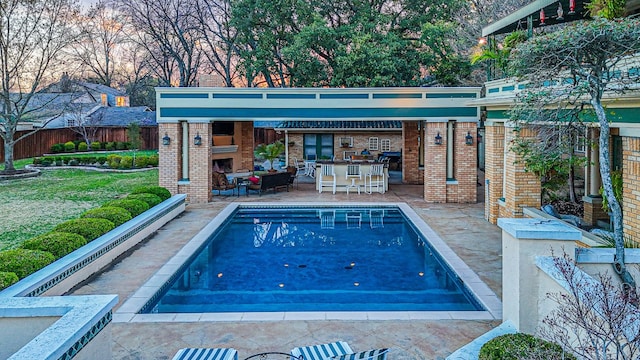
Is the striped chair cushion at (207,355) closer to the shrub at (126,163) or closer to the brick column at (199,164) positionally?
the brick column at (199,164)

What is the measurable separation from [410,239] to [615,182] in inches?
197

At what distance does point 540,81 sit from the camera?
6406mm

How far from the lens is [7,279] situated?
6.74m

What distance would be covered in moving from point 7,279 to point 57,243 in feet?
5.98

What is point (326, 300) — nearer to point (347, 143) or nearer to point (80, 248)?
point (80, 248)

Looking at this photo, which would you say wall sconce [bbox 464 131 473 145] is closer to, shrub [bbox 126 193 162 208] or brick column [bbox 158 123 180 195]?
brick column [bbox 158 123 180 195]

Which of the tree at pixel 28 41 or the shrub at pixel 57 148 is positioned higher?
the tree at pixel 28 41

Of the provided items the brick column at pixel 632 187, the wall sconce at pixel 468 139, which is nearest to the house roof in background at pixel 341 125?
the wall sconce at pixel 468 139

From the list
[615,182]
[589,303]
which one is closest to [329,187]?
[615,182]

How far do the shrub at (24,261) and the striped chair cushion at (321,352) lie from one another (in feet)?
15.4

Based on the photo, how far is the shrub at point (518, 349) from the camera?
385 cm

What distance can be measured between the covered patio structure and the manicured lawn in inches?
132

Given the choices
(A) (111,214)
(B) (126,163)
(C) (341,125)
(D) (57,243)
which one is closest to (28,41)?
(B) (126,163)

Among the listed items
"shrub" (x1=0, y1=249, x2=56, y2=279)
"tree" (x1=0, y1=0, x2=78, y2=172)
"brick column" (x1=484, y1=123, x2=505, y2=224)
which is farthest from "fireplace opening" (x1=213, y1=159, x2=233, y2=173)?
"shrub" (x1=0, y1=249, x2=56, y2=279)
